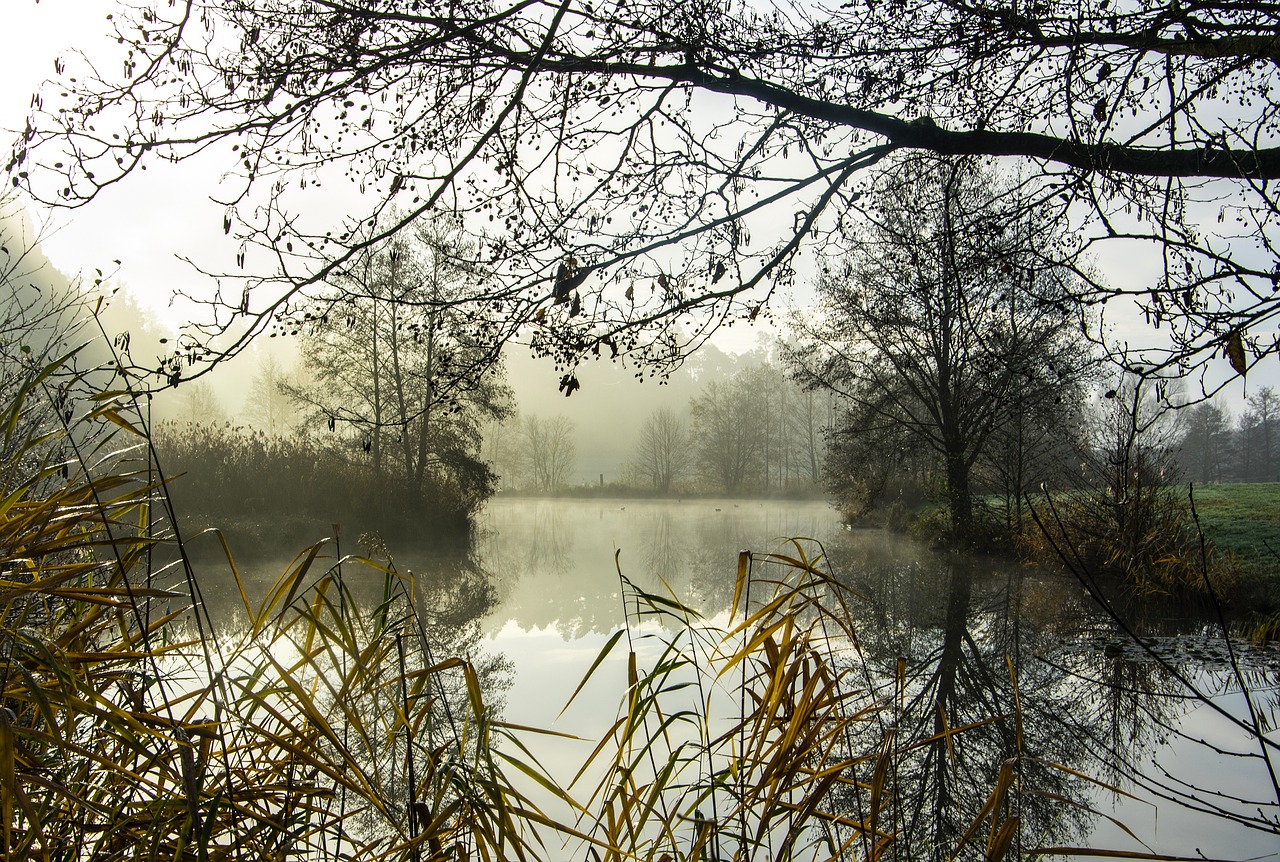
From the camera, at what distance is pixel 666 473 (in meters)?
38.9

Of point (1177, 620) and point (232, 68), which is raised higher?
point (232, 68)

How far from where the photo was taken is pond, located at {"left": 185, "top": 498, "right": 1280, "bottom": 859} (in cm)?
326

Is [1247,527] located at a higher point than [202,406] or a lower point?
lower

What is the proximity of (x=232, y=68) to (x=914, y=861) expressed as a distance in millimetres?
4212

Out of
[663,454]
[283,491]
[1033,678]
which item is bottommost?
[1033,678]

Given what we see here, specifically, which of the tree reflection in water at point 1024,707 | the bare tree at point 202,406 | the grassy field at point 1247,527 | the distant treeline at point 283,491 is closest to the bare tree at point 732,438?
the bare tree at point 202,406

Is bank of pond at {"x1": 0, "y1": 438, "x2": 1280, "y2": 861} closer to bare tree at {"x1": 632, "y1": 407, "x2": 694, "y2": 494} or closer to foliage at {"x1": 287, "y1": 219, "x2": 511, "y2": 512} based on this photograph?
foliage at {"x1": 287, "y1": 219, "x2": 511, "y2": 512}

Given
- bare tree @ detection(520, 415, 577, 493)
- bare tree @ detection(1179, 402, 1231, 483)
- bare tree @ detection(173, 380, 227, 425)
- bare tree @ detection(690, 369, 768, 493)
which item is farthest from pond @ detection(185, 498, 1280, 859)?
bare tree @ detection(1179, 402, 1231, 483)

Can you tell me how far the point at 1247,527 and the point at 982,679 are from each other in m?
6.48

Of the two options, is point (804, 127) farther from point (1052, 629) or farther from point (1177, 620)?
point (1177, 620)

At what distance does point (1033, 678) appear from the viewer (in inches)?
219

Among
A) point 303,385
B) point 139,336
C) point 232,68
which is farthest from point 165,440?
point 139,336

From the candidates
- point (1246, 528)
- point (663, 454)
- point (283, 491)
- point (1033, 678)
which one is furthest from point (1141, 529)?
point (663, 454)

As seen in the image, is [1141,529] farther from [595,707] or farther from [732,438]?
[732,438]
